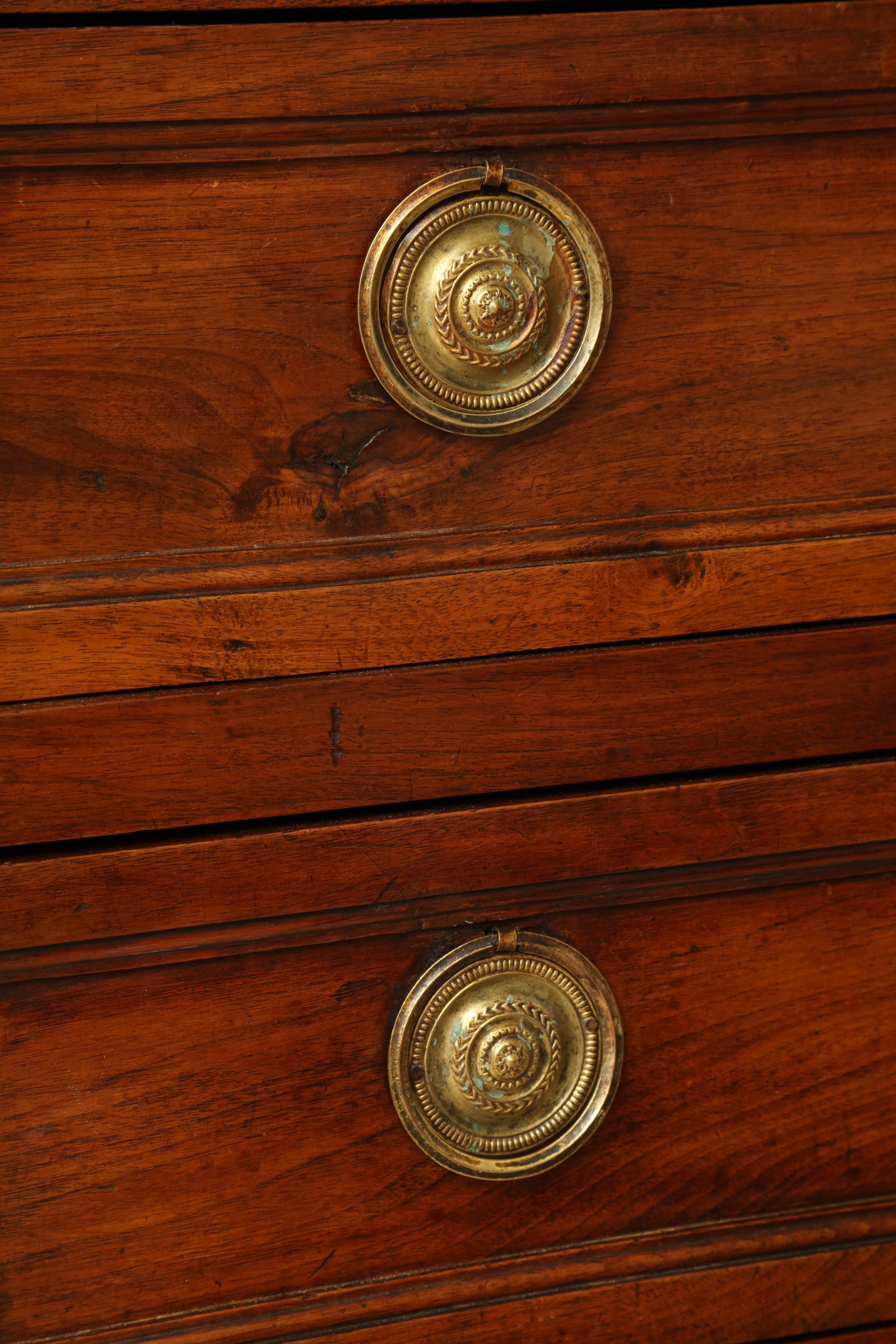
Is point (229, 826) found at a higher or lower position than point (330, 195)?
lower

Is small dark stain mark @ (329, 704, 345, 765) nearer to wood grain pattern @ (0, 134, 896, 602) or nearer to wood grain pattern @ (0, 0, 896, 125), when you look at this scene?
wood grain pattern @ (0, 134, 896, 602)

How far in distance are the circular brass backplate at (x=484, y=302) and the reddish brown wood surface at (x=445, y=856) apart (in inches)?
9.3

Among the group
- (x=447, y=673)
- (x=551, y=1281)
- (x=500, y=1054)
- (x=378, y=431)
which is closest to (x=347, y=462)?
(x=378, y=431)

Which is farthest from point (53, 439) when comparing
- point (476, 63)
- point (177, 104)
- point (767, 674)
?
point (767, 674)

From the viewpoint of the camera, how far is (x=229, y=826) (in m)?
0.64

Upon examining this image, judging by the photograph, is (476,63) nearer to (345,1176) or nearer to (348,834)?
(348,834)

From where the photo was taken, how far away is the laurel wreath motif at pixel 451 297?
1.89ft

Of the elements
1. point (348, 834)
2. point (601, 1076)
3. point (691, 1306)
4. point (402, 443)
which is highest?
point (402, 443)

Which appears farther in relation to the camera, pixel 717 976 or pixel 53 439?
pixel 717 976

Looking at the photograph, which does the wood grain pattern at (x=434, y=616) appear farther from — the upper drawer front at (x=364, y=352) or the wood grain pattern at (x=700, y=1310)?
the wood grain pattern at (x=700, y=1310)

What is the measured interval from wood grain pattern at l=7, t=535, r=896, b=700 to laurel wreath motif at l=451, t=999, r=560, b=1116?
0.70ft

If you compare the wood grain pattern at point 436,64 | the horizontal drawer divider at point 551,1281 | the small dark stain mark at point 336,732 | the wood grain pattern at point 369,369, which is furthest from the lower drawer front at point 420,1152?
the wood grain pattern at point 436,64

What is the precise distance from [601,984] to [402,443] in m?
0.35

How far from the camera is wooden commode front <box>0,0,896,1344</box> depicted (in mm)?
576
